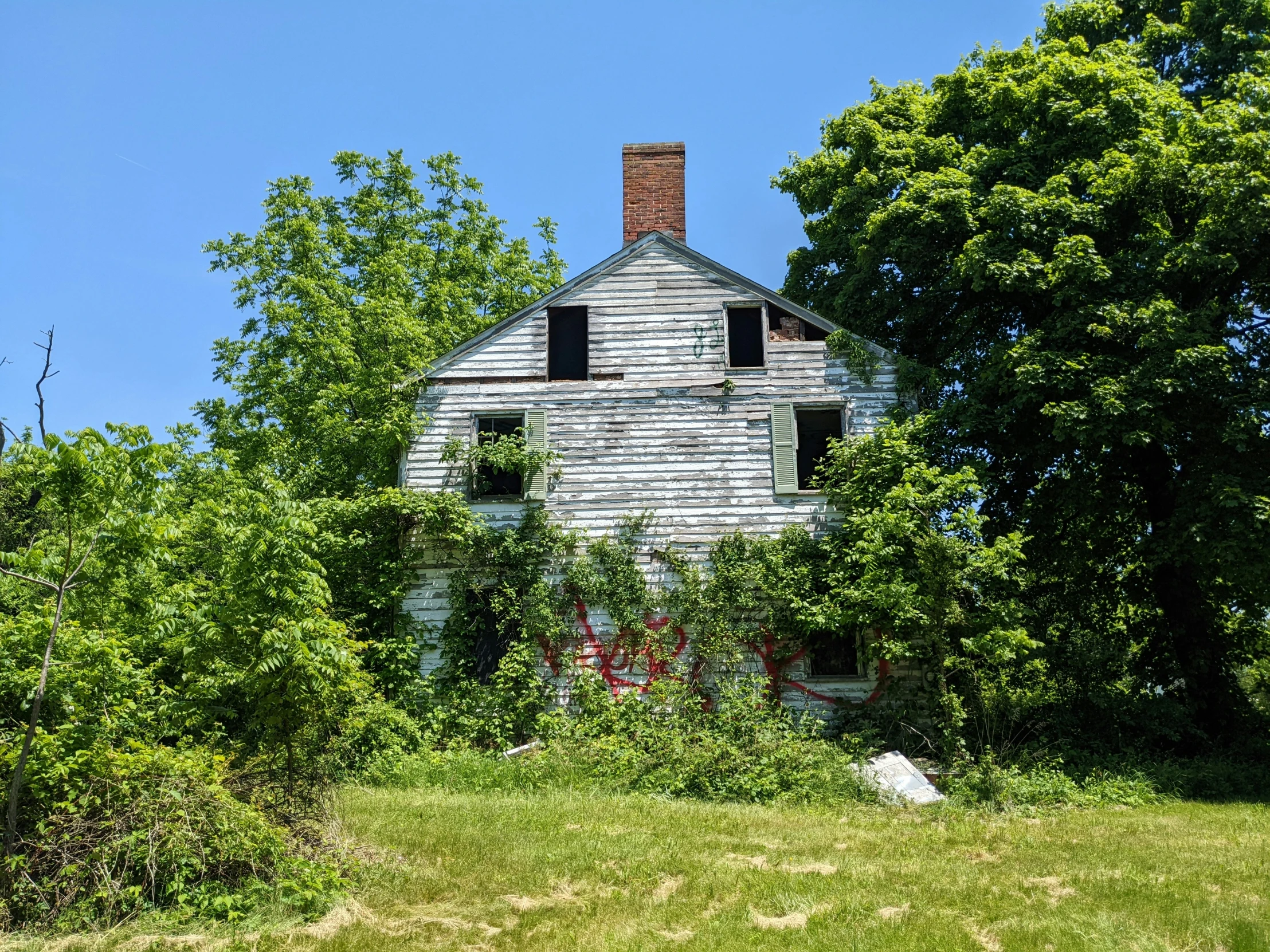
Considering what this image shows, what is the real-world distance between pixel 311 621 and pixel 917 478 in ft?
32.6

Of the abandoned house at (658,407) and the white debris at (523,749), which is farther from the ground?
the abandoned house at (658,407)

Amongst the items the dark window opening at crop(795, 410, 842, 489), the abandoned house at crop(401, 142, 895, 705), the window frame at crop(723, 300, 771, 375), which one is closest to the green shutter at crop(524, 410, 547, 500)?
the abandoned house at crop(401, 142, 895, 705)

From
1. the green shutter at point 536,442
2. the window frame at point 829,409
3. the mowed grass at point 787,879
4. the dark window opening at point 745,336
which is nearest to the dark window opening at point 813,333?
the dark window opening at point 745,336

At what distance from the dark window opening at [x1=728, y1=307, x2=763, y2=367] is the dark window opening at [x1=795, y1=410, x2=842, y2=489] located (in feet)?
4.24

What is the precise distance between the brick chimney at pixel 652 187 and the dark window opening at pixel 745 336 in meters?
2.32

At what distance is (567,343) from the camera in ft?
59.5

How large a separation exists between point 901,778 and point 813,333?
8.17m

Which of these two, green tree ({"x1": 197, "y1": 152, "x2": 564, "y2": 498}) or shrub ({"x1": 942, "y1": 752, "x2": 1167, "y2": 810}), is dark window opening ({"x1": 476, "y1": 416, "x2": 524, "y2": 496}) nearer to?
green tree ({"x1": 197, "y1": 152, "x2": 564, "y2": 498})

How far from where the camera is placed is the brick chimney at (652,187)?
19.0m

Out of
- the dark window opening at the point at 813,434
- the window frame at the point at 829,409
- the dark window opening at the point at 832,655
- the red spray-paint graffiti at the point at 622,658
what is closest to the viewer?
the red spray-paint graffiti at the point at 622,658

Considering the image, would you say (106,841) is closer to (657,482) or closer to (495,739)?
(495,739)

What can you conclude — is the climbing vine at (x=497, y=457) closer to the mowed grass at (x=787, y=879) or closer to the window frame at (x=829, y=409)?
the window frame at (x=829, y=409)

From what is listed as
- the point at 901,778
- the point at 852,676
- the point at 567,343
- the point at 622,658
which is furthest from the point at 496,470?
the point at 901,778

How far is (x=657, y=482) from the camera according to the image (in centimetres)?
1711
